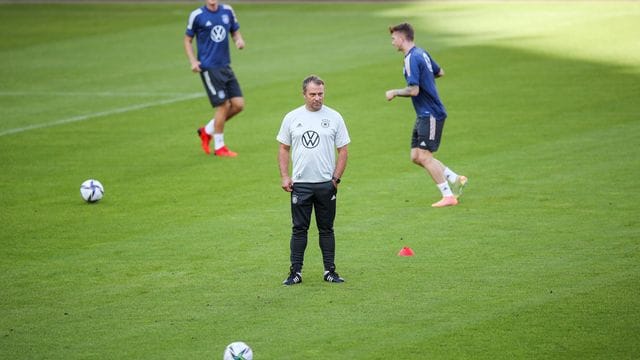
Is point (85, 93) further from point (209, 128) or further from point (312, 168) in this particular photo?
point (312, 168)

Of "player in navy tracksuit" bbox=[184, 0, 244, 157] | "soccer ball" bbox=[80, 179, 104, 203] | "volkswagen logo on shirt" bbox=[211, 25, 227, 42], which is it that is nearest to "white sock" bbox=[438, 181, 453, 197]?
"soccer ball" bbox=[80, 179, 104, 203]

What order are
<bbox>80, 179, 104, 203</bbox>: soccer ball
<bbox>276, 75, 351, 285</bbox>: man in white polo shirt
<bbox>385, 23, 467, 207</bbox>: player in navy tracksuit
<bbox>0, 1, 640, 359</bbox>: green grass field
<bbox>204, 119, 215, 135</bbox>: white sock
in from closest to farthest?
<bbox>0, 1, 640, 359</bbox>: green grass field → <bbox>276, 75, 351, 285</bbox>: man in white polo shirt → <bbox>385, 23, 467, 207</bbox>: player in navy tracksuit → <bbox>80, 179, 104, 203</bbox>: soccer ball → <bbox>204, 119, 215, 135</bbox>: white sock

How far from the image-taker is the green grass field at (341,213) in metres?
10.4

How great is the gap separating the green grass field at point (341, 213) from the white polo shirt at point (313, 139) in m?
1.21

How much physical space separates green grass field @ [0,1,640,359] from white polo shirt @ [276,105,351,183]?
121 centimetres

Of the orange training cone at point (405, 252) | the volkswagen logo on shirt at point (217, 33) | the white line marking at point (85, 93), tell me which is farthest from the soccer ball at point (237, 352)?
the white line marking at point (85, 93)

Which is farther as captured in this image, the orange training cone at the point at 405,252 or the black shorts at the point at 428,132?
the black shorts at the point at 428,132

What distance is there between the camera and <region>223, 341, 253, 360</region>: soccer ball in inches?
363

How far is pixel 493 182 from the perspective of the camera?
54.5 feet

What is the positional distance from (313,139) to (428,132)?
13.3ft

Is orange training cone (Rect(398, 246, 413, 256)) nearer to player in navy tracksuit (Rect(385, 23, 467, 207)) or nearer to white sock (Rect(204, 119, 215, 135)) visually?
player in navy tracksuit (Rect(385, 23, 467, 207))

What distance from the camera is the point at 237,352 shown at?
364 inches

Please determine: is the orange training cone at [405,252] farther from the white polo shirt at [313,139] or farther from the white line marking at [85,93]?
the white line marking at [85,93]

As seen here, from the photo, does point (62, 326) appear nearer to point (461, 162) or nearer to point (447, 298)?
point (447, 298)
